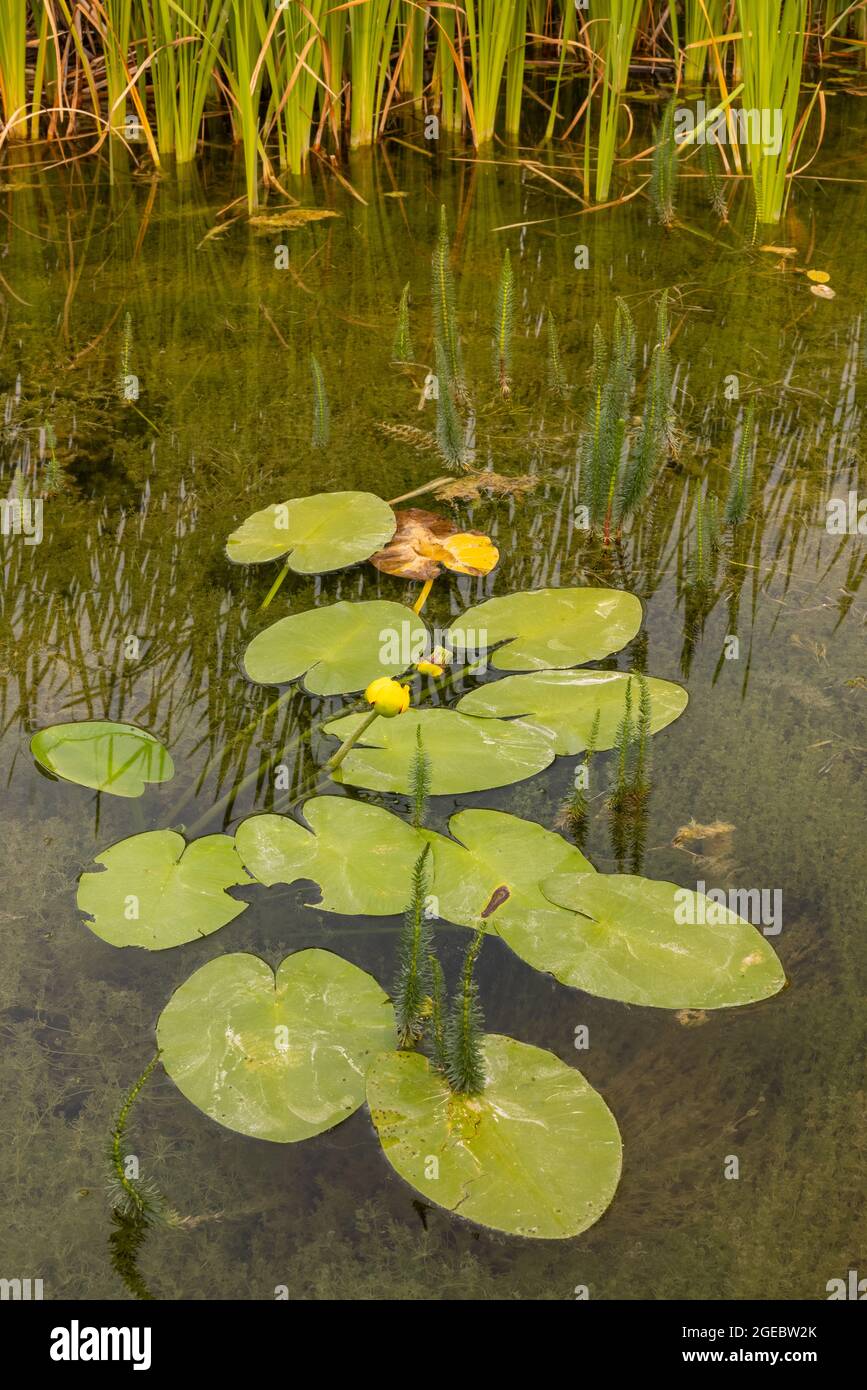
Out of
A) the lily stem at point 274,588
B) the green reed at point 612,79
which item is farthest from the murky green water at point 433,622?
the green reed at point 612,79

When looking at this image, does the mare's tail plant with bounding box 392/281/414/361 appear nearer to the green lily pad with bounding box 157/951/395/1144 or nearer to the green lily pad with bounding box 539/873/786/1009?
the green lily pad with bounding box 539/873/786/1009

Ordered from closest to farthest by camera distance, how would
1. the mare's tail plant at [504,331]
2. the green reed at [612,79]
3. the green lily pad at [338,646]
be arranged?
the green lily pad at [338,646] < the mare's tail plant at [504,331] < the green reed at [612,79]

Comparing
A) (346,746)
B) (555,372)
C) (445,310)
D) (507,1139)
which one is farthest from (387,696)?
(555,372)

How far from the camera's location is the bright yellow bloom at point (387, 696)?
6.44 ft

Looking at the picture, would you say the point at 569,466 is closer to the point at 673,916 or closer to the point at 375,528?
the point at 375,528

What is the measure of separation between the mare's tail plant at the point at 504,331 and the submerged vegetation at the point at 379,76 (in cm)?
99

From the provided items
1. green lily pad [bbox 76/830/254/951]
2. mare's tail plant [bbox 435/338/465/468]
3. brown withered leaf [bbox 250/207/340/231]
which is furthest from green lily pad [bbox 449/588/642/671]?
brown withered leaf [bbox 250/207/340/231]

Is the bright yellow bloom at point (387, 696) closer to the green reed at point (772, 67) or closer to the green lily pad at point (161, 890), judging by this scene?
the green lily pad at point (161, 890)

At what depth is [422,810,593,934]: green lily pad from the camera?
6.19 ft

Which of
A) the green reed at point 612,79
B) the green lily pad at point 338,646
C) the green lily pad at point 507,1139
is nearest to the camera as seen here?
the green lily pad at point 507,1139

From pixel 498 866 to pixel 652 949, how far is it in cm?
27

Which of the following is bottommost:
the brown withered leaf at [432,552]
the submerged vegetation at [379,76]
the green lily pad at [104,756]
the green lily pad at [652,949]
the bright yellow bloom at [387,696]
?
the green lily pad at [652,949]

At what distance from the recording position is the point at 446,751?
2168 millimetres

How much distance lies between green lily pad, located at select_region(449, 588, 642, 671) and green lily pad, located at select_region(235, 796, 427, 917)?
18.8 inches
